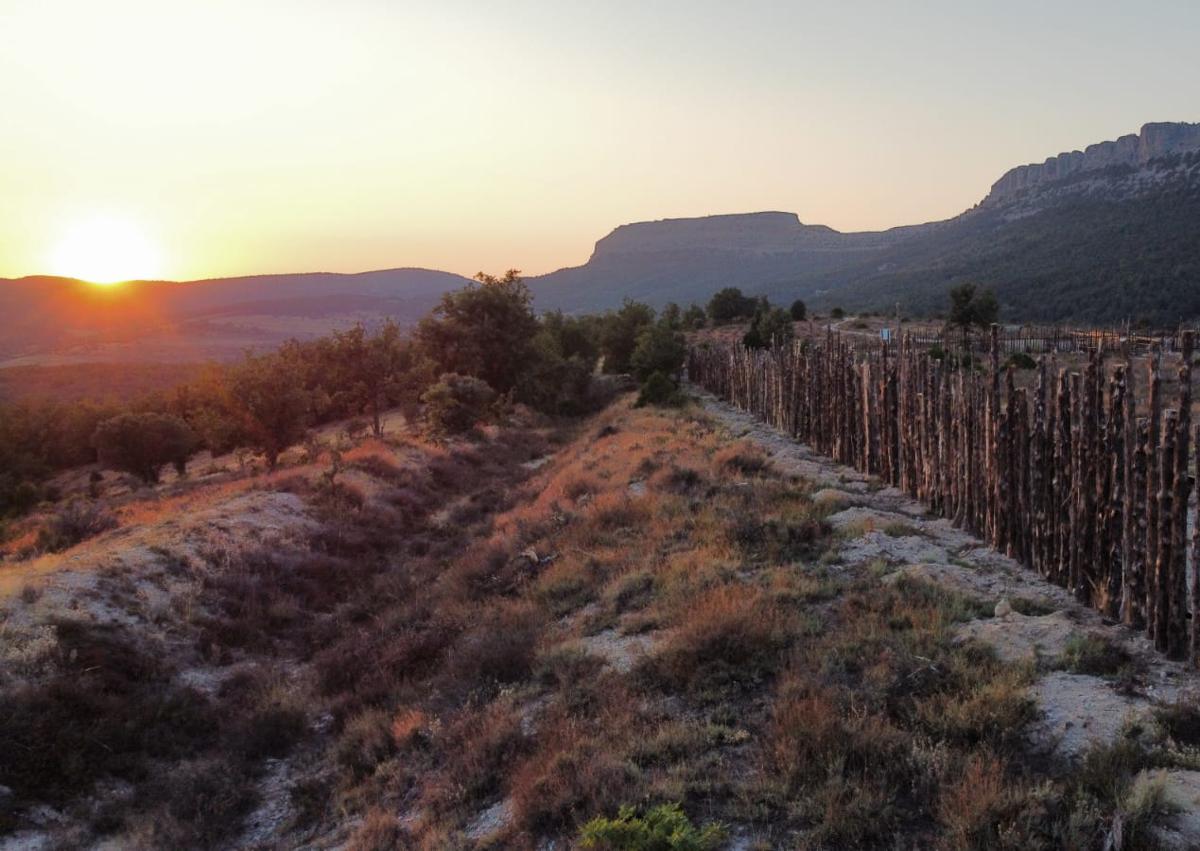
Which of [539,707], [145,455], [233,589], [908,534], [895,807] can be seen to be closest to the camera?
[895,807]

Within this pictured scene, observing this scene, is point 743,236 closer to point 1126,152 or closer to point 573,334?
point 1126,152

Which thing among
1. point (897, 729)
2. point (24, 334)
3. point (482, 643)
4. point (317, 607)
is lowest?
→ point (317, 607)

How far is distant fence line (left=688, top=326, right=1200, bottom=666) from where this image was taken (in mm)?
6438

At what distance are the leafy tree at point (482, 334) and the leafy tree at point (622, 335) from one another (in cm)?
1113

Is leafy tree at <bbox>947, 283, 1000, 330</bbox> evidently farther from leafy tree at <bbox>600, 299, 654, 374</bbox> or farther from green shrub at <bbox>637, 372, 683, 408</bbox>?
green shrub at <bbox>637, 372, 683, 408</bbox>

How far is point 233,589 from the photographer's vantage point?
12.4m

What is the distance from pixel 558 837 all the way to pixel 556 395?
102 feet

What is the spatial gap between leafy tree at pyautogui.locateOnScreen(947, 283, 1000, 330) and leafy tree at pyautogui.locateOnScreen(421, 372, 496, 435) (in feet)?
90.0

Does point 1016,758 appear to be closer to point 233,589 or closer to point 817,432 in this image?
point 233,589

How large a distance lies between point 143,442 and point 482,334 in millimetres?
15846

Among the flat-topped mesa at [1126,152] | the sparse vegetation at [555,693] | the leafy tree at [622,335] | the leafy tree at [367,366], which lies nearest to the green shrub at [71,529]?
the sparse vegetation at [555,693]

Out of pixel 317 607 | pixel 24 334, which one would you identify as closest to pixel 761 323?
pixel 317 607

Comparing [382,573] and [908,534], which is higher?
[908,534]

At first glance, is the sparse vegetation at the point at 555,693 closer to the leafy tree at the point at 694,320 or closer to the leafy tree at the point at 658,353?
the leafy tree at the point at 658,353
